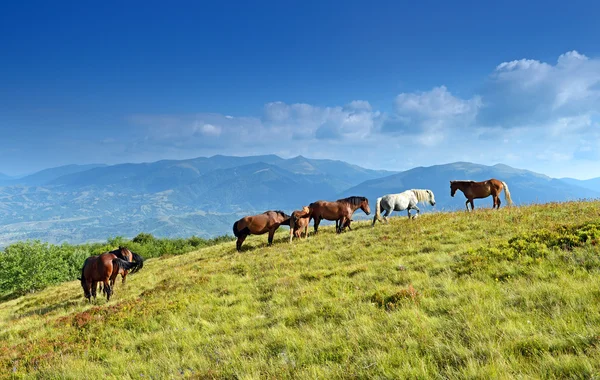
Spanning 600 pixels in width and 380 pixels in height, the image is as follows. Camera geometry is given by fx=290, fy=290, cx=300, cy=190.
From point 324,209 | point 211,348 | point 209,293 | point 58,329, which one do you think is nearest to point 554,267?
point 211,348

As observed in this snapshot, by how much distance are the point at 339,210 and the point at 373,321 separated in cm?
1316

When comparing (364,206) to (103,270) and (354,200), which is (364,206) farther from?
(103,270)

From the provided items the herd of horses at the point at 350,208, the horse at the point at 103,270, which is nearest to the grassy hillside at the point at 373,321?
the horse at the point at 103,270

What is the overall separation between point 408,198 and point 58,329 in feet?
59.1

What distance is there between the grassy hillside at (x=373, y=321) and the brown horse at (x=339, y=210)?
20.1 feet

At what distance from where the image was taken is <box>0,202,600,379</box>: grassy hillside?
4246 millimetres

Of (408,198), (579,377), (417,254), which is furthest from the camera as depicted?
(408,198)

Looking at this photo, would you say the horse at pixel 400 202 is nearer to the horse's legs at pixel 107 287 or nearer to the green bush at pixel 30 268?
the horse's legs at pixel 107 287

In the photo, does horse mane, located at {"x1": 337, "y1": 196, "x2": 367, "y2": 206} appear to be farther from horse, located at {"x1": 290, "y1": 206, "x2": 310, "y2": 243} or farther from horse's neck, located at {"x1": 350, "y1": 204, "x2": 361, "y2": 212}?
horse, located at {"x1": 290, "y1": 206, "x2": 310, "y2": 243}

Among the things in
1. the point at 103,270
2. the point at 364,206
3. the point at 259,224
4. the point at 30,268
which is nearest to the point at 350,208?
the point at 364,206

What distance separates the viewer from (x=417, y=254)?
10891mm

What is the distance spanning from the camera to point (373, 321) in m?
5.90

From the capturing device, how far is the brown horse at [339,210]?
18938 mm

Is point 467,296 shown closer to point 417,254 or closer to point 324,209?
point 417,254
